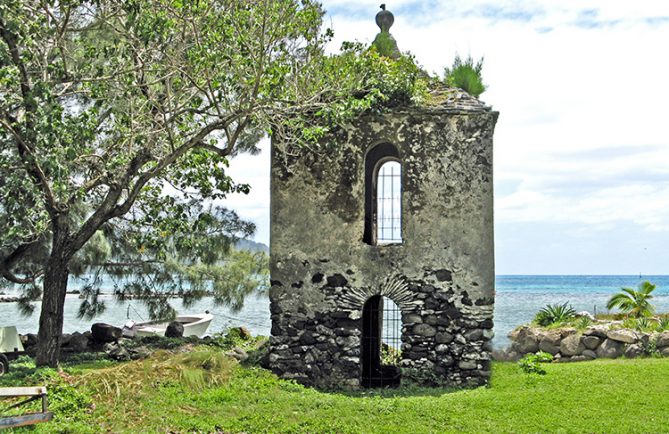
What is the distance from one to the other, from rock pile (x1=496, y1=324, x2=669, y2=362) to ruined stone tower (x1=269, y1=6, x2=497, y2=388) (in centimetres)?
476

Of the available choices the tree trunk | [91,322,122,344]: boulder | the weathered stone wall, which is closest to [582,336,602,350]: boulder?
the weathered stone wall

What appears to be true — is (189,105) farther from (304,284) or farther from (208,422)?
(208,422)

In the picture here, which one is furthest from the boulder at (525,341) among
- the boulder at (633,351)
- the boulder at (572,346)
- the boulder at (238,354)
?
the boulder at (238,354)

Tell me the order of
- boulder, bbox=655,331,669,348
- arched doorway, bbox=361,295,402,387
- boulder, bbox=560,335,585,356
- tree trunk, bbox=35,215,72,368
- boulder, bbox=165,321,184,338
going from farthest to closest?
boulder, bbox=165,321,184,338 → boulder, bbox=560,335,585,356 → boulder, bbox=655,331,669,348 → arched doorway, bbox=361,295,402,387 → tree trunk, bbox=35,215,72,368

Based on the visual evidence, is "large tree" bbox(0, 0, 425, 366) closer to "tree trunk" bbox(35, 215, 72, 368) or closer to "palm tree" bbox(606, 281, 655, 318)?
"tree trunk" bbox(35, 215, 72, 368)

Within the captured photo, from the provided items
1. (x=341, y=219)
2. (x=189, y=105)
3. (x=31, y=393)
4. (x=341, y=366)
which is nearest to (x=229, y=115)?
(x=189, y=105)

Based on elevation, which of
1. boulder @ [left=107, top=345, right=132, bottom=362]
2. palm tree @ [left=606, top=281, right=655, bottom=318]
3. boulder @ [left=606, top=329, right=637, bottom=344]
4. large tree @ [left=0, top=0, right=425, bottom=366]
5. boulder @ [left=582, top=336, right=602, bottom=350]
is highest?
large tree @ [left=0, top=0, right=425, bottom=366]

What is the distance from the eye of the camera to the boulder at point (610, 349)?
16.5m

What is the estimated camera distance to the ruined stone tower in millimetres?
13281

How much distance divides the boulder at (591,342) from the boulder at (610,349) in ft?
0.42

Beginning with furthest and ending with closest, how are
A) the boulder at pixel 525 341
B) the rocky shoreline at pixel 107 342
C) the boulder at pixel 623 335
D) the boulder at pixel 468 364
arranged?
the boulder at pixel 525 341 → the boulder at pixel 623 335 → the rocky shoreline at pixel 107 342 → the boulder at pixel 468 364

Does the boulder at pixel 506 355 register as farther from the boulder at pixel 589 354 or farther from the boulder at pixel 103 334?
the boulder at pixel 103 334

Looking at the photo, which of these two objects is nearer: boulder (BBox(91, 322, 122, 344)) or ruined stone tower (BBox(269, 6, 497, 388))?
ruined stone tower (BBox(269, 6, 497, 388))

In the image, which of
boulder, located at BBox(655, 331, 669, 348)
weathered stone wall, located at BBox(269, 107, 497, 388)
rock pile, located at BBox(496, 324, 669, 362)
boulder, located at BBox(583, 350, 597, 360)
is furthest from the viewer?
boulder, located at BBox(583, 350, 597, 360)
